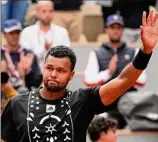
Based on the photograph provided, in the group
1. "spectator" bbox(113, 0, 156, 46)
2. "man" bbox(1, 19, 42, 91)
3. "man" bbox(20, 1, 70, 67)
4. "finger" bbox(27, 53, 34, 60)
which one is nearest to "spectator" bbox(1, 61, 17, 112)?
"man" bbox(1, 19, 42, 91)

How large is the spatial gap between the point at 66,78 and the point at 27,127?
1.06ft

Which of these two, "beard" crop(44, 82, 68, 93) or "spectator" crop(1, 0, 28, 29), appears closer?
"beard" crop(44, 82, 68, 93)

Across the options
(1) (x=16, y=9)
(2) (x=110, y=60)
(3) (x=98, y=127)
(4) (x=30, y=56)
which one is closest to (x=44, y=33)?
(1) (x=16, y=9)

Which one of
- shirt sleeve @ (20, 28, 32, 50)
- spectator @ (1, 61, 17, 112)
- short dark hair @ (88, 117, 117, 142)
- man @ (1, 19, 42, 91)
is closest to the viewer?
short dark hair @ (88, 117, 117, 142)

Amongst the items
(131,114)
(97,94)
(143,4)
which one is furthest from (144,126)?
(97,94)

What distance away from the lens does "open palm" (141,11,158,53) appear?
10.5 ft

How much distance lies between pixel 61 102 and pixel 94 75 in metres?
2.91

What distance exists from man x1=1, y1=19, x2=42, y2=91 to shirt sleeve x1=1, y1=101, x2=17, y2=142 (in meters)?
2.58

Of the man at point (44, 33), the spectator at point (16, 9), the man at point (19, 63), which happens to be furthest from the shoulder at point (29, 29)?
the man at point (19, 63)

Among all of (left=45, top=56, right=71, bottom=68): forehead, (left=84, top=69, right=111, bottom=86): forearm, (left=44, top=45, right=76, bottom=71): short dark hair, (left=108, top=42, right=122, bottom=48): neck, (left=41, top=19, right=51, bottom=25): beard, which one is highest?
(left=44, top=45, right=76, bottom=71): short dark hair

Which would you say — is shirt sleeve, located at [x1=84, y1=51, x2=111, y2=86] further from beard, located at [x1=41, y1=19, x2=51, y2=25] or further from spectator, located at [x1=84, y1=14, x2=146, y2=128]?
beard, located at [x1=41, y1=19, x2=51, y2=25]

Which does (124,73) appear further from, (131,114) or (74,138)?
(131,114)

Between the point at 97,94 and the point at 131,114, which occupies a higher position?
the point at 97,94

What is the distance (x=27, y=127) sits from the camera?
3307 millimetres
